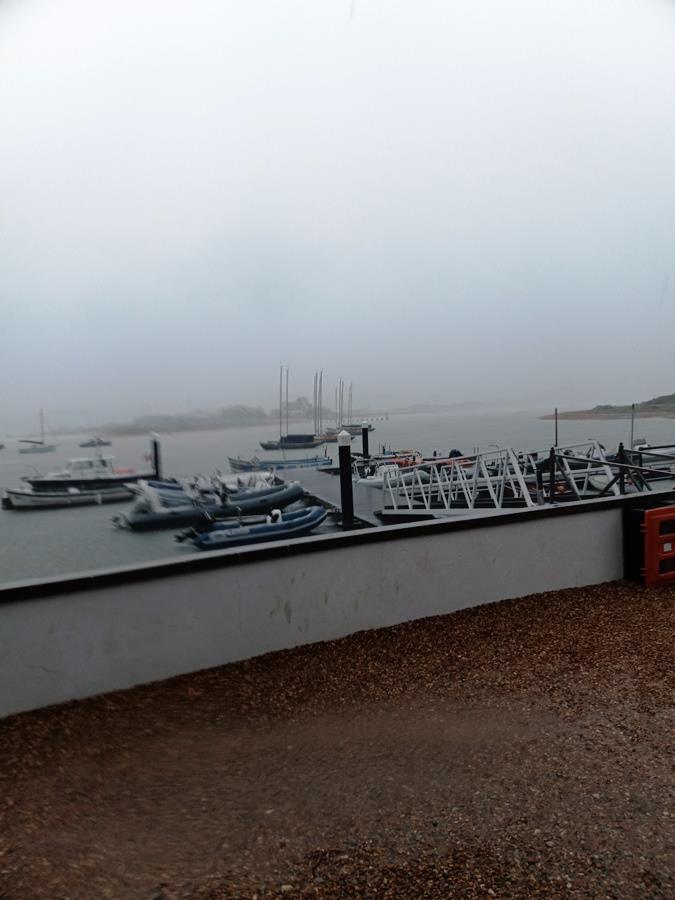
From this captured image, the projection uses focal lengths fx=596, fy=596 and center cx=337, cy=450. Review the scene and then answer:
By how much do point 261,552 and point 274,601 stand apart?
29cm

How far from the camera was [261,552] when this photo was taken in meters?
3.07

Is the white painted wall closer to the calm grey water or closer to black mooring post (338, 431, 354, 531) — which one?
the calm grey water

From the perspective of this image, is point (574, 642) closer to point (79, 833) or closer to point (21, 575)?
point (79, 833)

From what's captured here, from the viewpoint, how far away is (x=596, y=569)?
13.4ft

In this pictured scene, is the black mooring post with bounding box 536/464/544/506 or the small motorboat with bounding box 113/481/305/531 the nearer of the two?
the small motorboat with bounding box 113/481/305/531

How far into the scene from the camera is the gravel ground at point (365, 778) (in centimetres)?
154

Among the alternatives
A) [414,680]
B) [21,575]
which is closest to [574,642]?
[414,680]

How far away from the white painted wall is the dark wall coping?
25 mm

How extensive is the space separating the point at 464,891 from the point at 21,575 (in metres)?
3.43

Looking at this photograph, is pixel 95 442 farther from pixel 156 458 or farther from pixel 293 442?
pixel 293 442

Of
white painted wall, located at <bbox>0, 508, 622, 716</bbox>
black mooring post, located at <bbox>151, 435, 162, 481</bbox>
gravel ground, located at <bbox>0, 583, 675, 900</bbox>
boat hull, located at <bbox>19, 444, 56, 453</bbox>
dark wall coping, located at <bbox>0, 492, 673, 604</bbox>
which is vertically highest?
boat hull, located at <bbox>19, 444, 56, 453</bbox>

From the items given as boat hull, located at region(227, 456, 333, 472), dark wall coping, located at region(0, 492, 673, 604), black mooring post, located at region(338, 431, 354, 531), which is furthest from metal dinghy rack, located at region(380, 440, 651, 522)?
dark wall coping, located at region(0, 492, 673, 604)

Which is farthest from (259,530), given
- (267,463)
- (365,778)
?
(365,778)

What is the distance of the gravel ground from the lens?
1541 millimetres
